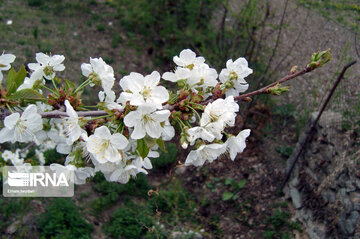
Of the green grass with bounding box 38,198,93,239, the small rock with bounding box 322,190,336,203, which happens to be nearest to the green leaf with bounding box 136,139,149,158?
the green grass with bounding box 38,198,93,239

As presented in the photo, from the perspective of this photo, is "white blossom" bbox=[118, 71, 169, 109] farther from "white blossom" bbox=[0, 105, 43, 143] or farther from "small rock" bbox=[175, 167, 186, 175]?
"small rock" bbox=[175, 167, 186, 175]

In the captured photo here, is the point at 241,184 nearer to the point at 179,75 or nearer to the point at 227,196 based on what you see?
the point at 227,196

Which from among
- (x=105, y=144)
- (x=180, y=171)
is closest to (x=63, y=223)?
(x=180, y=171)

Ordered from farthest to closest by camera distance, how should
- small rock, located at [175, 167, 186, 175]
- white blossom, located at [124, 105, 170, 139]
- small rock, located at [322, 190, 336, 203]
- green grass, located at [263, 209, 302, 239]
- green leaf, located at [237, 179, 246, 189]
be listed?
small rock, located at [175, 167, 186, 175] → green leaf, located at [237, 179, 246, 189] → green grass, located at [263, 209, 302, 239] → small rock, located at [322, 190, 336, 203] → white blossom, located at [124, 105, 170, 139]

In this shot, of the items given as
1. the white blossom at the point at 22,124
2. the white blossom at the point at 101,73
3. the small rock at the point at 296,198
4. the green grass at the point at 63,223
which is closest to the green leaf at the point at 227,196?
the small rock at the point at 296,198

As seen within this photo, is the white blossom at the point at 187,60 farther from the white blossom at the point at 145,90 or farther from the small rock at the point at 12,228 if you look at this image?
the small rock at the point at 12,228

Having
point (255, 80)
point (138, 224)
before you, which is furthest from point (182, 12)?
point (138, 224)
